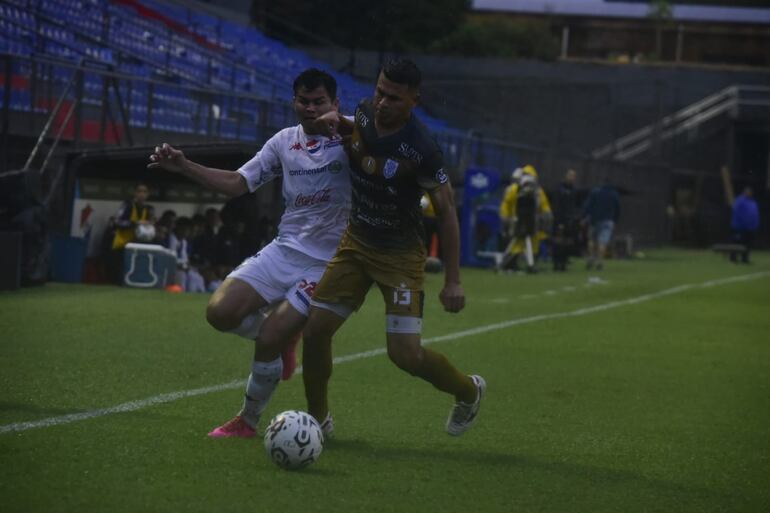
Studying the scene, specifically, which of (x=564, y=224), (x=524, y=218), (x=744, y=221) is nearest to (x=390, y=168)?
(x=524, y=218)

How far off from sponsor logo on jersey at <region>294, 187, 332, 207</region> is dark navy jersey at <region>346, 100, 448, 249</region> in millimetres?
290

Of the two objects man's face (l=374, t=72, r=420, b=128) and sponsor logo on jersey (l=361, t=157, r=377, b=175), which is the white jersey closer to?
sponsor logo on jersey (l=361, t=157, r=377, b=175)

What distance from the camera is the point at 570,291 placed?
23.3 m

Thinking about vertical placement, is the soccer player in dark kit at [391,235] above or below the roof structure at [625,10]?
below

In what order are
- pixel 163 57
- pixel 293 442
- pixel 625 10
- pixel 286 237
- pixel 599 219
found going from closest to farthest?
pixel 293 442
pixel 286 237
pixel 163 57
pixel 599 219
pixel 625 10

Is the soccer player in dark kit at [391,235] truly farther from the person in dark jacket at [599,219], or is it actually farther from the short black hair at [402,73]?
the person in dark jacket at [599,219]

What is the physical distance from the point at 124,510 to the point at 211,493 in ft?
1.70

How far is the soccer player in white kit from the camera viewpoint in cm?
809

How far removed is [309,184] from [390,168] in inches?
27.3

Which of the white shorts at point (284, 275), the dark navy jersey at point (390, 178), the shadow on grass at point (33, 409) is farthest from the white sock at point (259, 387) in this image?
the shadow on grass at point (33, 409)

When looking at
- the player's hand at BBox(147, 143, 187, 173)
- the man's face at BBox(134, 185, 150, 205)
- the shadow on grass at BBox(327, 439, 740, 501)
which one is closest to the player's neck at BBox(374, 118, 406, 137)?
the player's hand at BBox(147, 143, 187, 173)

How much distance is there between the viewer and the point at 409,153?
7.74 metres

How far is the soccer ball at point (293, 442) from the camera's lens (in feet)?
23.6

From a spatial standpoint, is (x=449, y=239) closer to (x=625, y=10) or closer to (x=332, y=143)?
(x=332, y=143)
